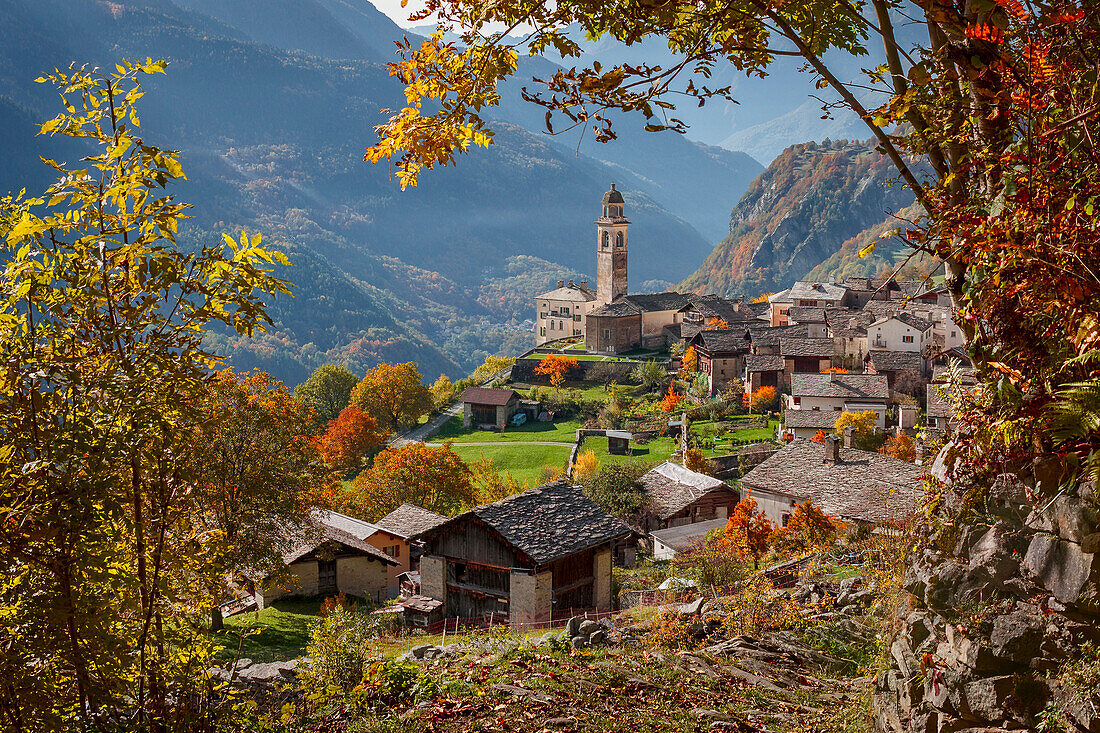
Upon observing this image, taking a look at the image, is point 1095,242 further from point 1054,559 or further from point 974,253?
point 1054,559

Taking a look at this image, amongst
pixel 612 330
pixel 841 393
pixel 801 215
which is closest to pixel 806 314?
pixel 612 330

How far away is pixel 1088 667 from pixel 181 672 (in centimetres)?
437

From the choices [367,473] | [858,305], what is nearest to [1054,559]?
[367,473]

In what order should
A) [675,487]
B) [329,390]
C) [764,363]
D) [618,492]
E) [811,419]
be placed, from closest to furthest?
[618,492], [675,487], [811,419], [764,363], [329,390]

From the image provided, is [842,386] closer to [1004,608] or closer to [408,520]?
[408,520]

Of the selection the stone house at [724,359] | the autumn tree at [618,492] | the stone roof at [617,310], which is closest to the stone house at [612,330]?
the stone roof at [617,310]

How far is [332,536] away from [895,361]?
40.5m

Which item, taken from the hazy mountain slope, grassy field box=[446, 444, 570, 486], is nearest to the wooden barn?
grassy field box=[446, 444, 570, 486]

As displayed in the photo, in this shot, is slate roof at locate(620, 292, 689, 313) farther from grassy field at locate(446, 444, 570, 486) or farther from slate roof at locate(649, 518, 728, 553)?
slate roof at locate(649, 518, 728, 553)

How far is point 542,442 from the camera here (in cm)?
5662

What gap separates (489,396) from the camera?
64.1 meters

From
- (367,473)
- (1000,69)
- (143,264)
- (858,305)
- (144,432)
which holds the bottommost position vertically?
(367,473)

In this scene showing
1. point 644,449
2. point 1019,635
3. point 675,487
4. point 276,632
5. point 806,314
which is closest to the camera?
point 1019,635

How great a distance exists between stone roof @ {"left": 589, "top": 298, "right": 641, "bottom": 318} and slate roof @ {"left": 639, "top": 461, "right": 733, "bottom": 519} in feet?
134
